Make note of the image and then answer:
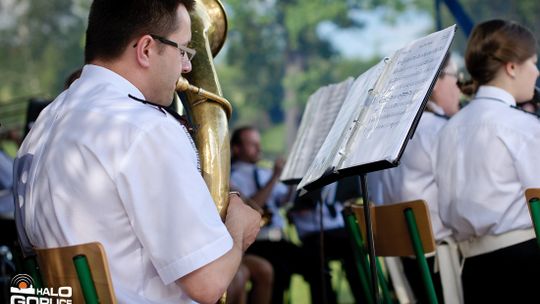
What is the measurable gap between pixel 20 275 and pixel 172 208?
384mm

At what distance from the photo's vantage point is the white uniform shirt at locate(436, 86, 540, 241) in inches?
108

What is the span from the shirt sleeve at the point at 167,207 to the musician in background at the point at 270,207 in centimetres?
302

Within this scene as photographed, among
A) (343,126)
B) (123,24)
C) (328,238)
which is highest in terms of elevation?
(123,24)

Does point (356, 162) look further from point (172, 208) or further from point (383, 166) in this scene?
point (172, 208)

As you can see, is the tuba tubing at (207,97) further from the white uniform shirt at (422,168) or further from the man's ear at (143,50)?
the white uniform shirt at (422,168)

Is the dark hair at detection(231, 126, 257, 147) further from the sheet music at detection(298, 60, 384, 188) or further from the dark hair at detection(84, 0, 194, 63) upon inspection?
the dark hair at detection(84, 0, 194, 63)

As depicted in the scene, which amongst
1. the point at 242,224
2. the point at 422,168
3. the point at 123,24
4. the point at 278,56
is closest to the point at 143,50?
the point at 123,24

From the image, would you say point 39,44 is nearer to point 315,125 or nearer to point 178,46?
point 315,125

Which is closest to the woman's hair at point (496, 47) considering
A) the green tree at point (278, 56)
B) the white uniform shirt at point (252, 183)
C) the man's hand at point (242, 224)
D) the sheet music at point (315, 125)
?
the sheet music at point (315, 125)

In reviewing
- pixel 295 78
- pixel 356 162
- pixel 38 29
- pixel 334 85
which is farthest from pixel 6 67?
pixel 356 162

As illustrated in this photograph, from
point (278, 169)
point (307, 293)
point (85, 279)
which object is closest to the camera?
point (85, 279)

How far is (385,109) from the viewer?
6.46 feet

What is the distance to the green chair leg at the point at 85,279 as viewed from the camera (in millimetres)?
1569

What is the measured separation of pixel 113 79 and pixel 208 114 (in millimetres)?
424
